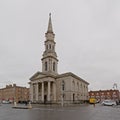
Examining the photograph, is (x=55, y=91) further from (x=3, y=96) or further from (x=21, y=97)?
(x=3, y=96)

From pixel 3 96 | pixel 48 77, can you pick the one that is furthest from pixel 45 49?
pixel 3 96

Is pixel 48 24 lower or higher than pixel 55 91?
higher

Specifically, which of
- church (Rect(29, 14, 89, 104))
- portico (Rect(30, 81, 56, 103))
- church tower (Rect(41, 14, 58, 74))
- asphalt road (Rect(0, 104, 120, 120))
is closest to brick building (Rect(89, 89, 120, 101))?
church (Rect(29, 14, 89, 104))

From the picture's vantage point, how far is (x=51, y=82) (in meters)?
79.1

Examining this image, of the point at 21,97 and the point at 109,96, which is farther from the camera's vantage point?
the point at 109,96

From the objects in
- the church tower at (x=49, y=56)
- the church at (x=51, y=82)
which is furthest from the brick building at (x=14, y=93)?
the church tower at (x=49, y=56)

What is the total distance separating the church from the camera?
75812 mm

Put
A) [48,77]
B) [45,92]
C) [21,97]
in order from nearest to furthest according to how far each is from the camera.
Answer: [48,77] → [45,92] → [21,97]

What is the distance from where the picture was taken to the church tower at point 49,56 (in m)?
79.9

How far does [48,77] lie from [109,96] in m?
88.7

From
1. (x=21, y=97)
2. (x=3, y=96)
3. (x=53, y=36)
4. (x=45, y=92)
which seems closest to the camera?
(x=45, y=92)

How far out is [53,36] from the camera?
281 feet

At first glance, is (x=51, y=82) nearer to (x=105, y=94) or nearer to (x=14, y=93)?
(x=14, y=93)

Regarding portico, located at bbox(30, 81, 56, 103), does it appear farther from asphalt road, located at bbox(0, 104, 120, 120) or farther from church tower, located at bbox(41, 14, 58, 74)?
asphalt road, located at bbox(0, 104, 120, 120)
